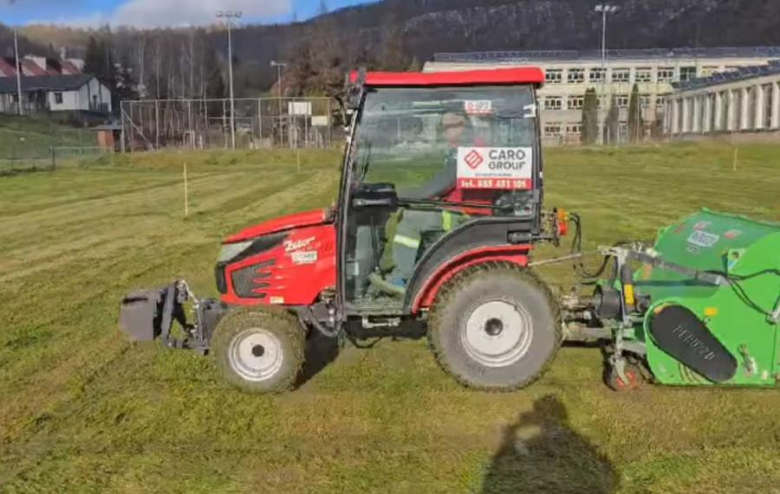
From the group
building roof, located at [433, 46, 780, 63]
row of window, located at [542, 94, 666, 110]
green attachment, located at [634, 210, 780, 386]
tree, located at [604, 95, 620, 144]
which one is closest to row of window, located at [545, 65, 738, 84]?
building roof, located at [433, 46, 780, 63]

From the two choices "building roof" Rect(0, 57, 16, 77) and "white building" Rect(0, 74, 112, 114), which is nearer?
"white building" Rect(0, 74, 112, 114)

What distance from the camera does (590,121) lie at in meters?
67.8

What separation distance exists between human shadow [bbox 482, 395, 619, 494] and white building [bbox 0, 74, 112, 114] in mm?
103768

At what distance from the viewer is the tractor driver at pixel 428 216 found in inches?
227

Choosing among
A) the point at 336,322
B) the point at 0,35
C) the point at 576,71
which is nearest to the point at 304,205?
the point at 336,322

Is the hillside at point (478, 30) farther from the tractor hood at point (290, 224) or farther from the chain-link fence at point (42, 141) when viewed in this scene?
the tractor hood at point (290, 224)

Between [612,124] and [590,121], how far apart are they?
317 centimetres

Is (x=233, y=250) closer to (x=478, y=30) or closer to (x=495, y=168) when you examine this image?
(x=495, y=168)

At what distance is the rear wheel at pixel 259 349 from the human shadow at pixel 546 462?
161 cm

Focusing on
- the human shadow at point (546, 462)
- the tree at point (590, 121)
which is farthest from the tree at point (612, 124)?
the human shadow at point (546, 462)

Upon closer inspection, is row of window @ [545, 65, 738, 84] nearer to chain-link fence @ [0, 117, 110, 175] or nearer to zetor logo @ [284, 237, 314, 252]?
chain-link fence @ [0, 117, 110, 175]

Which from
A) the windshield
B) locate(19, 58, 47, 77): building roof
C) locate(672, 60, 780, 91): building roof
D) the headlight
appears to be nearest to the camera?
the windshield

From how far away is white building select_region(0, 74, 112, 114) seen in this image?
332ft

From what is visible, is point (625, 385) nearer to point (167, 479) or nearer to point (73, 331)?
point (167, 479)
